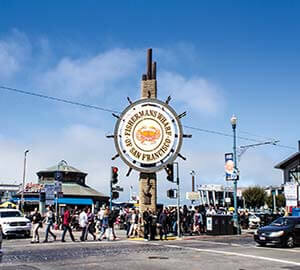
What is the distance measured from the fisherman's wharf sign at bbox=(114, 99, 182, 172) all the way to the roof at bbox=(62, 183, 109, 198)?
34219 mm

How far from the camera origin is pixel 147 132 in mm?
27062

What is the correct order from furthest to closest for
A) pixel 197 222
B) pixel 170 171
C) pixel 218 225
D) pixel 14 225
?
pixel 197 222 < pixel 218 225 < pixel 14 225 < pixel 170 171

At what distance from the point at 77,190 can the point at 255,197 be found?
39864 mm

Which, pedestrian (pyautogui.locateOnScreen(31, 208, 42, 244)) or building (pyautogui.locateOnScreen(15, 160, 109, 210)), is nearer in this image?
pedestrian (pyautogui.locateOnScreen(31, 208, 42, 244))

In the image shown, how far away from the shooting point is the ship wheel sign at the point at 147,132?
26902 millimetres

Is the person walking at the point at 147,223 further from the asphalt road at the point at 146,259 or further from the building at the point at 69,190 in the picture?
A: the building at the point at 69,190

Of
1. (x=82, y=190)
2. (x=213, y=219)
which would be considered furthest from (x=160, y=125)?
(x=82, y=190)

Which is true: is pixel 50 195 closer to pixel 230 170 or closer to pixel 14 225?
pixel 14 225

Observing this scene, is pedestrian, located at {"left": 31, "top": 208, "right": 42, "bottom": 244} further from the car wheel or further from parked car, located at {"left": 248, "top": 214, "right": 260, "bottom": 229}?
parked car, located at {"left": 248, "top": 214, "right": 260, "bottom": 229}

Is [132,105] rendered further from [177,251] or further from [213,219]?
[177,251]

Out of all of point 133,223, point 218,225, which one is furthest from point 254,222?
point 133,223

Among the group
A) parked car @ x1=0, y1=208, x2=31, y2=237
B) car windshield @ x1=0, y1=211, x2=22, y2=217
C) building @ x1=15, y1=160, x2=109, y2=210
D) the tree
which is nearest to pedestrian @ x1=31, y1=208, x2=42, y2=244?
parked car @ x1=0, y1=208, x2=31, y2=237

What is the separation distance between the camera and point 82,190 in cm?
6209

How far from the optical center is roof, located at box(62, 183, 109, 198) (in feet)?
198
